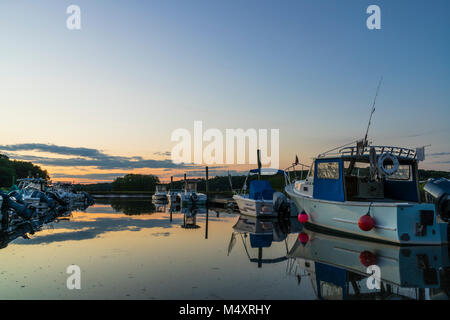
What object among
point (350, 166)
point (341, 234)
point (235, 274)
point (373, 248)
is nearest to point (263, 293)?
point (235, 274)

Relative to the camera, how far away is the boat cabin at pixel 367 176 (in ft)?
51.2

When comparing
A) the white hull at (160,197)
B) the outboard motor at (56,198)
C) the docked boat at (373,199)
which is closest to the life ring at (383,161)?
the docked boat at (373,199)

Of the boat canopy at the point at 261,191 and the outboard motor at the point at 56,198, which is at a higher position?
the boat canopy at the point at 261,191

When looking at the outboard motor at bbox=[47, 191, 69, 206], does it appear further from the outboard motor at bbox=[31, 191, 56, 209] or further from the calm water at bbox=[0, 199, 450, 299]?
the calm water at bbox=[0, 199, 450, 299]

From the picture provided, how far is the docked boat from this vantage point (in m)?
12.8

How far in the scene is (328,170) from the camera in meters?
16.9

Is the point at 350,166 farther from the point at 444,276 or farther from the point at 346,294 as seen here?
the point at 346,294

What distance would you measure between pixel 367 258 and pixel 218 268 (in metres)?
5.06

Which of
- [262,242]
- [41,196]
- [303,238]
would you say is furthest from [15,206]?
[303,238]

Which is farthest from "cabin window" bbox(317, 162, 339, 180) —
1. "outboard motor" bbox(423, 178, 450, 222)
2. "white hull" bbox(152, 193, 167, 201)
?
"white hull" bbox(152, 193, 167, 201)

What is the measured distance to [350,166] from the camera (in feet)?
58.0

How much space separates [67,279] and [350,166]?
14631mm

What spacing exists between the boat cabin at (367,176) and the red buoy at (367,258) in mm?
4033

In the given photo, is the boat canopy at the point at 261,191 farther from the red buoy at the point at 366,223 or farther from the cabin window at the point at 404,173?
the red buoy at the point at 366,223
